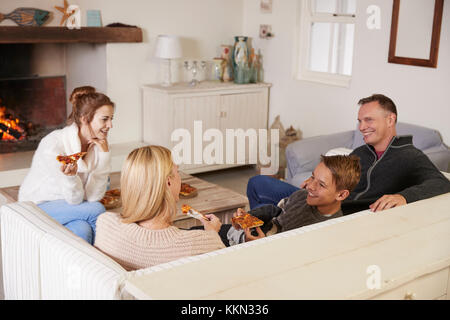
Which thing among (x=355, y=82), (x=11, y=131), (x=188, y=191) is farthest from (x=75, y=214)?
(x=355, y=82)

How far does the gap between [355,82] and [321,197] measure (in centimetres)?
263

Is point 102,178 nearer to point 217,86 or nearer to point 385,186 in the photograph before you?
point 385,186

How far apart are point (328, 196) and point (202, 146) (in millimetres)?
2996

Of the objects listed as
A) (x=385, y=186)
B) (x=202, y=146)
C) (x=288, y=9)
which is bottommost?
(x=202, y=146)

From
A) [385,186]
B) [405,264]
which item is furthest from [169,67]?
[405,264]

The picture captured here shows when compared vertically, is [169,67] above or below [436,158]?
above

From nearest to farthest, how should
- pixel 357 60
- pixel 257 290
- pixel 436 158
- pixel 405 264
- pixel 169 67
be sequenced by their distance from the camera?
pixel 257 290
pixel 405 264
pixel 436 158
pixel 357 60
pixel 169 67

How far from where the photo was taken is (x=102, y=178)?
2996 millimetres

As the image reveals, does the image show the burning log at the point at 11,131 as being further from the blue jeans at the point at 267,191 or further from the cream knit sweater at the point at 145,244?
the cream knit sweater at the point at 145,244

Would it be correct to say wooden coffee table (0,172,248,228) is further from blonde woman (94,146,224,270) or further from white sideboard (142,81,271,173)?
white sideboard (142,81,271,173)

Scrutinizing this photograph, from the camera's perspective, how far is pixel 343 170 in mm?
2262

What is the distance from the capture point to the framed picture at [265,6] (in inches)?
213

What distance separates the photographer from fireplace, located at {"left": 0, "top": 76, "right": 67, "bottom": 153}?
4.80m
